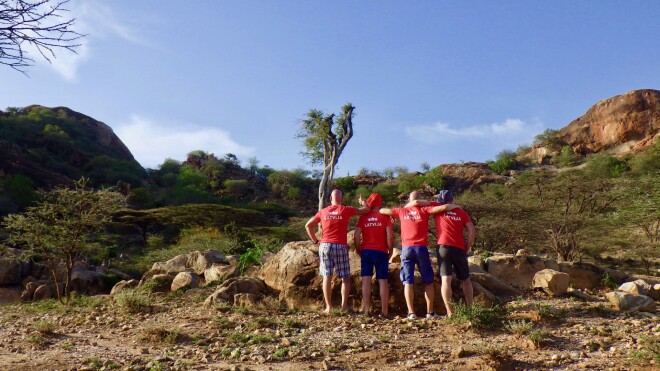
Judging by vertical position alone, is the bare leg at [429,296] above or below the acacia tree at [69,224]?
below

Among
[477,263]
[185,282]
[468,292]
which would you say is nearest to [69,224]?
[185,282]

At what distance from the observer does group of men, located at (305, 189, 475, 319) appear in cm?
589

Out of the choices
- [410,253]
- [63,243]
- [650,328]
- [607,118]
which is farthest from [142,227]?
[607,118]

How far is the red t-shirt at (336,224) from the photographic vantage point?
6.31 meters

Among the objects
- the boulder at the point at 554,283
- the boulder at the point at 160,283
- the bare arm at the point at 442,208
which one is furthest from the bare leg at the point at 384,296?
the boulder at the point at 160,283

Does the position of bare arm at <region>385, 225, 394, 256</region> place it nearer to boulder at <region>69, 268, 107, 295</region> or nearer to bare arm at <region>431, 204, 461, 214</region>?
bare arm at <region>431, 204, 461, 214</region>

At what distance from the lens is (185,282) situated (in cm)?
884

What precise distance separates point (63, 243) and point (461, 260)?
792 cm

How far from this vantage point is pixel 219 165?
55.0 m

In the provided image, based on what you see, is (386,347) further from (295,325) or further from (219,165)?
(219,165)

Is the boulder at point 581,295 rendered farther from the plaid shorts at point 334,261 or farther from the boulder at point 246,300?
the boulder at point 246,300

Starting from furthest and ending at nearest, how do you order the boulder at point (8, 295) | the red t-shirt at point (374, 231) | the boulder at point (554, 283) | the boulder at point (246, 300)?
the boulder at point (8, 295) → the boulder at point (554, 283) → the boulder at point (246, 300) → the red t-shirt at point (374, 231)

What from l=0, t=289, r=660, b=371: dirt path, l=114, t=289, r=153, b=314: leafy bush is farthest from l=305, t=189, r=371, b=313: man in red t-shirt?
l=114, t=289, r=153, b=314: leafy bush

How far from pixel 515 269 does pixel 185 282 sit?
529 cm
